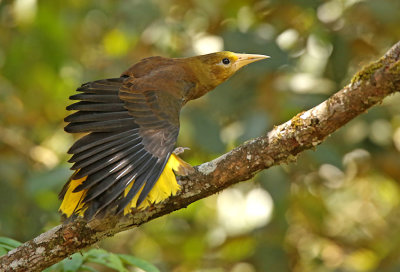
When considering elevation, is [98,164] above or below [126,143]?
below

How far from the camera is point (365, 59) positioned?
19.8 feet

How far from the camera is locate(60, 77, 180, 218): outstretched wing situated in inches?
127

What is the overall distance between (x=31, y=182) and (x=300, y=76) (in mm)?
2326

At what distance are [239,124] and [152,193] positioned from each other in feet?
7.19

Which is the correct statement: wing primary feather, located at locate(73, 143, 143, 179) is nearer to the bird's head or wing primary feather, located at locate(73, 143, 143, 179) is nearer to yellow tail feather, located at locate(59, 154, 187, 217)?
yellow tail feather, located at locate(59, 154, 187, 217)

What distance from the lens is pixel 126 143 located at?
3467 millimetres

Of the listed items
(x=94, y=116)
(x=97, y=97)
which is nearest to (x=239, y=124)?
(x=97, y=97)

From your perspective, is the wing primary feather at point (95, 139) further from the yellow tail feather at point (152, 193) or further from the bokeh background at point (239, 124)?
the bokeh background at point (239, 124)

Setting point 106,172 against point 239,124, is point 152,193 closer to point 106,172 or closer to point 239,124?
point 106,172

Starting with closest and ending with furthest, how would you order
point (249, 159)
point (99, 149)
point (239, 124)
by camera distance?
point (249, 159)
point (99, 149)
point (239, 124)

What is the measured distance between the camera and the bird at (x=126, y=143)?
323 centimetres

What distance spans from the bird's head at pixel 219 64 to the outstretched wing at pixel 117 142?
1.76 feet

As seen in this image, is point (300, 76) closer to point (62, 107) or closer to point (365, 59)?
point (365, 59)

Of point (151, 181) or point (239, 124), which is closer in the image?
point (151, 181)
